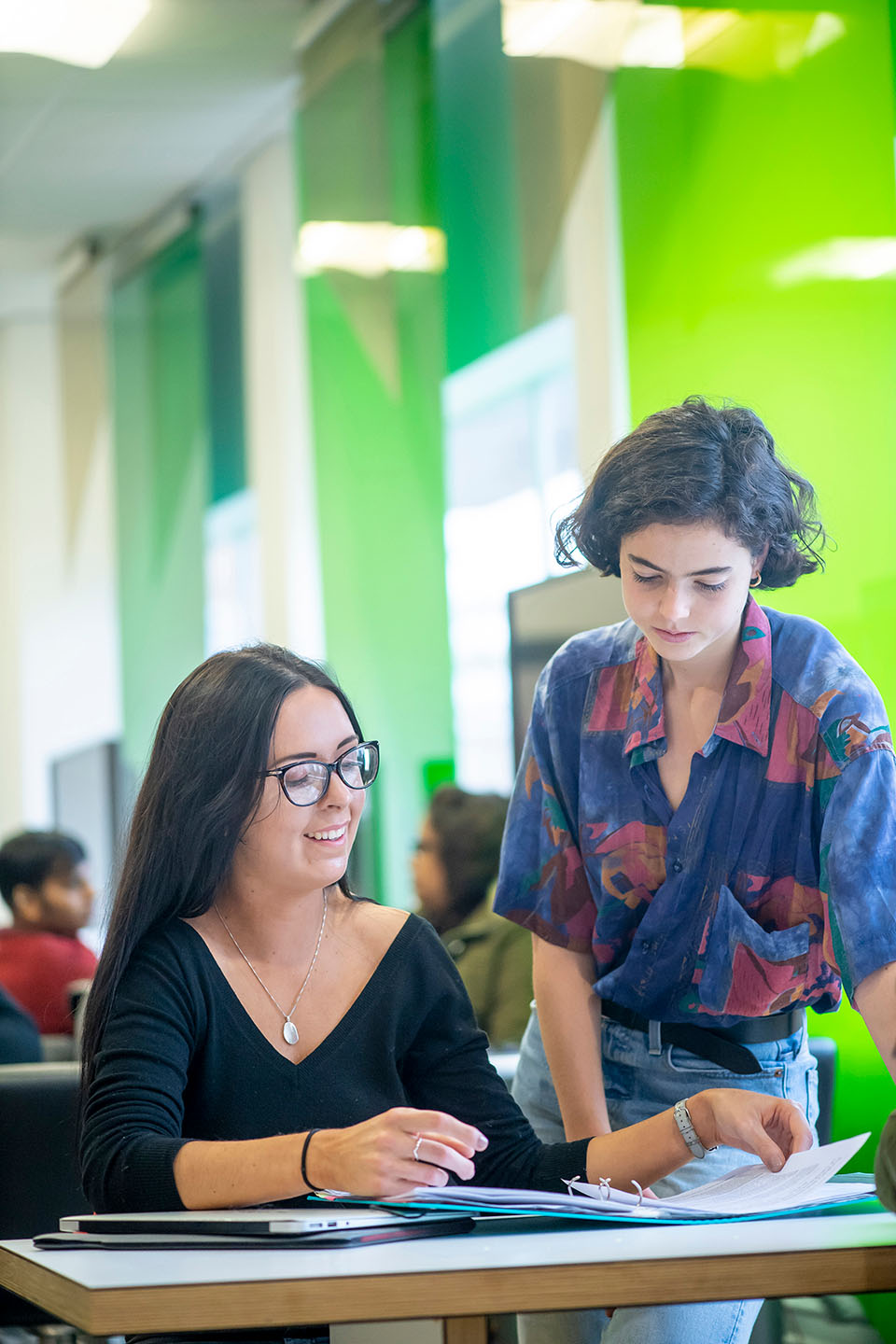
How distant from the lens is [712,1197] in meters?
1.42

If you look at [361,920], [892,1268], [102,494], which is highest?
[102,494]

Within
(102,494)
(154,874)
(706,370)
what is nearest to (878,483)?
(706,370)

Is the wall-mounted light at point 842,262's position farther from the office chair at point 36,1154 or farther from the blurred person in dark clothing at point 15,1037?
the blurred person in dark clothing at point 15,1037

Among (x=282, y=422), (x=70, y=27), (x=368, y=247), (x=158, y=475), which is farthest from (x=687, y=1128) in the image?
(x=158, y=475)

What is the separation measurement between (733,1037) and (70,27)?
548cm

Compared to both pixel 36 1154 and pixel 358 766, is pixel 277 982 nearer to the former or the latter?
pixel 358 766

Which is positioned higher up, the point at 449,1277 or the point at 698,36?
the point at 698,36

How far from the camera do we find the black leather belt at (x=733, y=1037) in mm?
1821

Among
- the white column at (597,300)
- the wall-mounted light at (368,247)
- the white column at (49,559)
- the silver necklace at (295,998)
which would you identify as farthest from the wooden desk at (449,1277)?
the white column at (49,559)

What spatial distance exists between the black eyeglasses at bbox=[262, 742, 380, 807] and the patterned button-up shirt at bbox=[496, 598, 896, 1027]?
335 millimetres

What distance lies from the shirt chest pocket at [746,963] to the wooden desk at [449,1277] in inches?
21.6

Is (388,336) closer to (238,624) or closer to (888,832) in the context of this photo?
(238,624)

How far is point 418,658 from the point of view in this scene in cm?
571

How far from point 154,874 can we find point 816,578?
1.56 m
